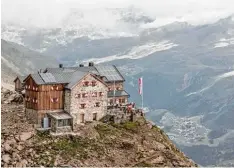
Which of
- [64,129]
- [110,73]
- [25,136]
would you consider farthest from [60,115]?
[110,73]

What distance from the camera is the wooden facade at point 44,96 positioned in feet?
412

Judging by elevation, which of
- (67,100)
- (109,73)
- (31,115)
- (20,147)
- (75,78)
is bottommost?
(20,147)

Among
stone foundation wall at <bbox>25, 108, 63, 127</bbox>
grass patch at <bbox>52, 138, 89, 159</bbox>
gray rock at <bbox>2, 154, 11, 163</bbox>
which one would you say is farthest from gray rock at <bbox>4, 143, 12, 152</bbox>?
stone foundation wall at <bbox>25, 108, 63, 127</bbox>

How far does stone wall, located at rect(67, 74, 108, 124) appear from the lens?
419 ft

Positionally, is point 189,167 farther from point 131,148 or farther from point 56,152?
point 56,152

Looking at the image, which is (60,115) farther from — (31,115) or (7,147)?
(7,147)

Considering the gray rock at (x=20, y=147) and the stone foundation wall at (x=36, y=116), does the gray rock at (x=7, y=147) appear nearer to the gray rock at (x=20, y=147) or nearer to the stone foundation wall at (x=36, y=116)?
the gray rock at (x=20, y=147)

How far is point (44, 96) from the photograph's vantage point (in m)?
126

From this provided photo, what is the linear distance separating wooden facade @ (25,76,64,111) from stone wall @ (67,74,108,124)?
272 cm

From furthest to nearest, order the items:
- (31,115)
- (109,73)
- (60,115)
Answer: (109,73) → (31,115) → (60,115)

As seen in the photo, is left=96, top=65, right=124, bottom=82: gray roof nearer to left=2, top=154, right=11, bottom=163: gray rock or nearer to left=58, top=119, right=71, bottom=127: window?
left=58, top=119, right=71, bottom=127: window

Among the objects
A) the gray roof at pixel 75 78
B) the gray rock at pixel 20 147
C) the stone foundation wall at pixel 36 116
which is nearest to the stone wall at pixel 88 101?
the gray roof at pixel 75 78

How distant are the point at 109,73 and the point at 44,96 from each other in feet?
103

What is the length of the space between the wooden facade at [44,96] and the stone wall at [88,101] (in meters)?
2.72
